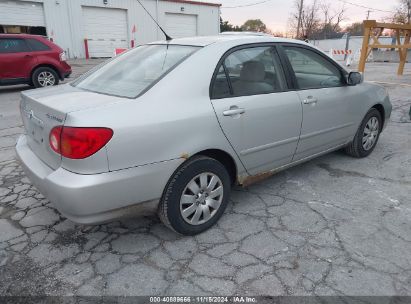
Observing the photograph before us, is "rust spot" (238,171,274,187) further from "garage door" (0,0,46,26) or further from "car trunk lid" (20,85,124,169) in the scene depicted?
"garage door" (0,0,46,26)

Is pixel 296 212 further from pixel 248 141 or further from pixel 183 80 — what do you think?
pixel 183 80

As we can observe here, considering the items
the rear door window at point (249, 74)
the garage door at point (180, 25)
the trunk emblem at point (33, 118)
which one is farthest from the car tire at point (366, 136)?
the garage door at point (180, 25)

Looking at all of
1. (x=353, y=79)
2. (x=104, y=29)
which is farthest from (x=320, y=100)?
(x=104, y=29)

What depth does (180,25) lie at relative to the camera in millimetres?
25000

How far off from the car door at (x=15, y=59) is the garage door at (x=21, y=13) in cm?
1057

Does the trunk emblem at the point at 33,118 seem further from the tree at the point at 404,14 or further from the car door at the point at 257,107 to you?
the tree at the point at 404,14

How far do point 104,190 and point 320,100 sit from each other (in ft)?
7.94

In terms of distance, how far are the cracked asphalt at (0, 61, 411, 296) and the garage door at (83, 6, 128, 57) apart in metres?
19.3

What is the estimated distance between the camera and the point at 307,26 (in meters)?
44.9

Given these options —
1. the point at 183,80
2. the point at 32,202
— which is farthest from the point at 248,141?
the point at 32,202

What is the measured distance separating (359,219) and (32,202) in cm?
310

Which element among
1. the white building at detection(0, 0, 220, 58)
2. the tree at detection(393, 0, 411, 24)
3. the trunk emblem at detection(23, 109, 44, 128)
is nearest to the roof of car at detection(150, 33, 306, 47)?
the trunk emblem at detection(23, 109, 44, 128)

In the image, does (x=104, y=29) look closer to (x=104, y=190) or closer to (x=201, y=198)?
(x=201, y=198)

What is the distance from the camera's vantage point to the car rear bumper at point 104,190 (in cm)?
225
